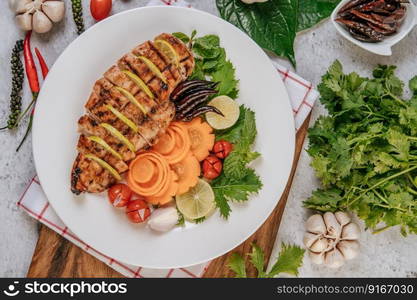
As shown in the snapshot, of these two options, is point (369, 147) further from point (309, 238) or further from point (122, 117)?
point (122, 117)

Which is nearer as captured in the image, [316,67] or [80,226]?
[80,226]

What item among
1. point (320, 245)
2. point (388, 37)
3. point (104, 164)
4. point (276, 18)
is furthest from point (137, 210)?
point (388, 37)

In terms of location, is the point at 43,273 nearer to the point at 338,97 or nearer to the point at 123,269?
the point at 123,269

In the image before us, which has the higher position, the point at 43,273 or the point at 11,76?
the point at 11,76

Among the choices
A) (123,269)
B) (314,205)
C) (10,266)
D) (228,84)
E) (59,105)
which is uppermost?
(59,105)

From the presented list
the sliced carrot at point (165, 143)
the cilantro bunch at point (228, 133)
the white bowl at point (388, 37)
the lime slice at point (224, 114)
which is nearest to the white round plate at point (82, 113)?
the cilantro bunch at point (228, 133)

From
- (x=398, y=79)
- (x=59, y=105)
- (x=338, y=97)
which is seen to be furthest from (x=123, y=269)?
(x=398, y=79)

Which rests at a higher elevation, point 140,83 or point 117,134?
point 140,83
